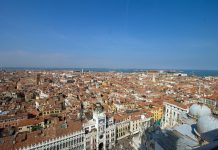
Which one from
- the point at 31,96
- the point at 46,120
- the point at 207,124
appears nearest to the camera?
the point at 207,124

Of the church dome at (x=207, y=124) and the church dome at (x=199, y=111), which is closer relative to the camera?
the church dome at (x=207, y=124)

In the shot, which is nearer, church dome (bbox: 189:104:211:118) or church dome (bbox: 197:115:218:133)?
church dome (bbox: 197:115:218:133)

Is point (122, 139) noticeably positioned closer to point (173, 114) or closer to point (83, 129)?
point (83, 129)

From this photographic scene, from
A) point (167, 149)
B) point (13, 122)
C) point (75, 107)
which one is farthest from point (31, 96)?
point (167, 149)

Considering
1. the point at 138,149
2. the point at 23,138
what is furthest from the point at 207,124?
the point at 23,138

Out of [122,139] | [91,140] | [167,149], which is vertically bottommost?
[122,139]

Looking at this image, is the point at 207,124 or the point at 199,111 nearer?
the point at 207,124

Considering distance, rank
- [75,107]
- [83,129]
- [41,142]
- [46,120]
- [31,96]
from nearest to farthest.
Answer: [41,142] < [83,129] < [46,120] < [75,107] < [31,96]

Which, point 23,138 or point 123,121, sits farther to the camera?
point 123,121

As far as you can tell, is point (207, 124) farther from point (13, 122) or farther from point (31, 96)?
point (31, 96)

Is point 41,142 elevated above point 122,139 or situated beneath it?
elevated above
